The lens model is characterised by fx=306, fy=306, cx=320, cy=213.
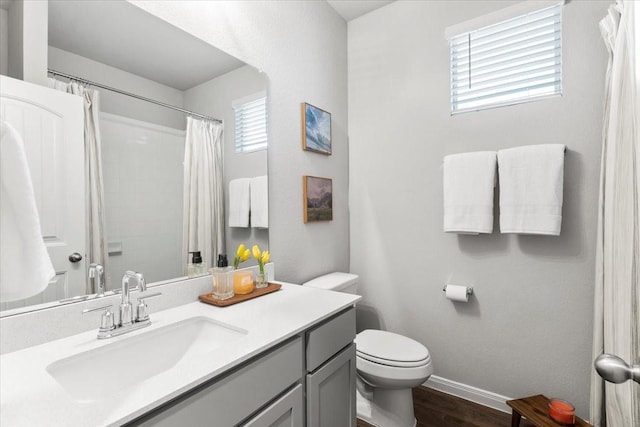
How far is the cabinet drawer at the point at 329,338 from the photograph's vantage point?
112 cm

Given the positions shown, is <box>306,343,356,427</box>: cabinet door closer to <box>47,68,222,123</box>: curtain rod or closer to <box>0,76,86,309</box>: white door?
<box>0,76,86,309</box>: white door

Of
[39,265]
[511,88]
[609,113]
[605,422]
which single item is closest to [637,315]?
[605,422]

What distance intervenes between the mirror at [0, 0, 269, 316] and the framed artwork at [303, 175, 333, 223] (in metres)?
0.71

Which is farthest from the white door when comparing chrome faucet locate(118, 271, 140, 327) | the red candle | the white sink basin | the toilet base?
the red candle

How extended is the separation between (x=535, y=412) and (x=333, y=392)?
3.37ft

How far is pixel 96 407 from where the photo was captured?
0.62 meters

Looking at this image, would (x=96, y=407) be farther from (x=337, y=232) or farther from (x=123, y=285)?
(x=337, y=232)

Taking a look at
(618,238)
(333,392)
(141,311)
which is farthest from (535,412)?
(141,311)

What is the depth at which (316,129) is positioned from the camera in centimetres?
203

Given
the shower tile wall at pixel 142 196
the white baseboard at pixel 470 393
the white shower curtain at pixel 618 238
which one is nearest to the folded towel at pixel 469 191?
the white shower curtain at pixel 618 238

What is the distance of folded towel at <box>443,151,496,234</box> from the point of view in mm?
1729

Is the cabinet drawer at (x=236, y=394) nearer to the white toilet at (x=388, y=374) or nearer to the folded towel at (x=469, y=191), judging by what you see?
the white toilet at (x=388, y=374)

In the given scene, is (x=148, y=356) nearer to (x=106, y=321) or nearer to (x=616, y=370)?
(x=106, y=321)

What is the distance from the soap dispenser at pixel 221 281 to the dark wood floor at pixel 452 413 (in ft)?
3.68
